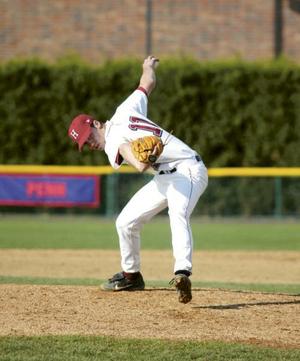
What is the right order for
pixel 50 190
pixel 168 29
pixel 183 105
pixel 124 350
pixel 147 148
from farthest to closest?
1. pixel 168 29
2. pixel 183 105
3. pixel 50 190
4. pixel 147 148
5. pixel 124 350

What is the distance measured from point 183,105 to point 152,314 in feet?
47.1

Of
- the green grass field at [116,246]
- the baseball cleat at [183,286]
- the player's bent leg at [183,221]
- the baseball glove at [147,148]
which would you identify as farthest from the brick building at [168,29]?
the baseball cleat at [183,286]

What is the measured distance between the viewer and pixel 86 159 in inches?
830

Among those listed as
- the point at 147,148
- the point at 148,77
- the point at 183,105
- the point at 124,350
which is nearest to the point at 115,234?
the point at 183,105

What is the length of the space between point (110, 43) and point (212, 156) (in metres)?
4.44

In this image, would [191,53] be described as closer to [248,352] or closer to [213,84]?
[213,84]

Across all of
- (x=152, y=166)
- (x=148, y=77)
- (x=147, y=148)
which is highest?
(x=148, y=77)

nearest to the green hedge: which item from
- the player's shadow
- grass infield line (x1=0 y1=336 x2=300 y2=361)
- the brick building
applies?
the brick building

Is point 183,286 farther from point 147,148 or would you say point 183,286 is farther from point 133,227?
point 147,148

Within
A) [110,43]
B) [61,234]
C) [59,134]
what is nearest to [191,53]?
[110,43]

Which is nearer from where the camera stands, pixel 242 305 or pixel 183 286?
pixel 183 286

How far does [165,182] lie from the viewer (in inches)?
298

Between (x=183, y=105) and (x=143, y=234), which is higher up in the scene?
(x=183, y=105)

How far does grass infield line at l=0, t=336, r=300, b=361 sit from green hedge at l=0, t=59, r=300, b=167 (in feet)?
48.5
